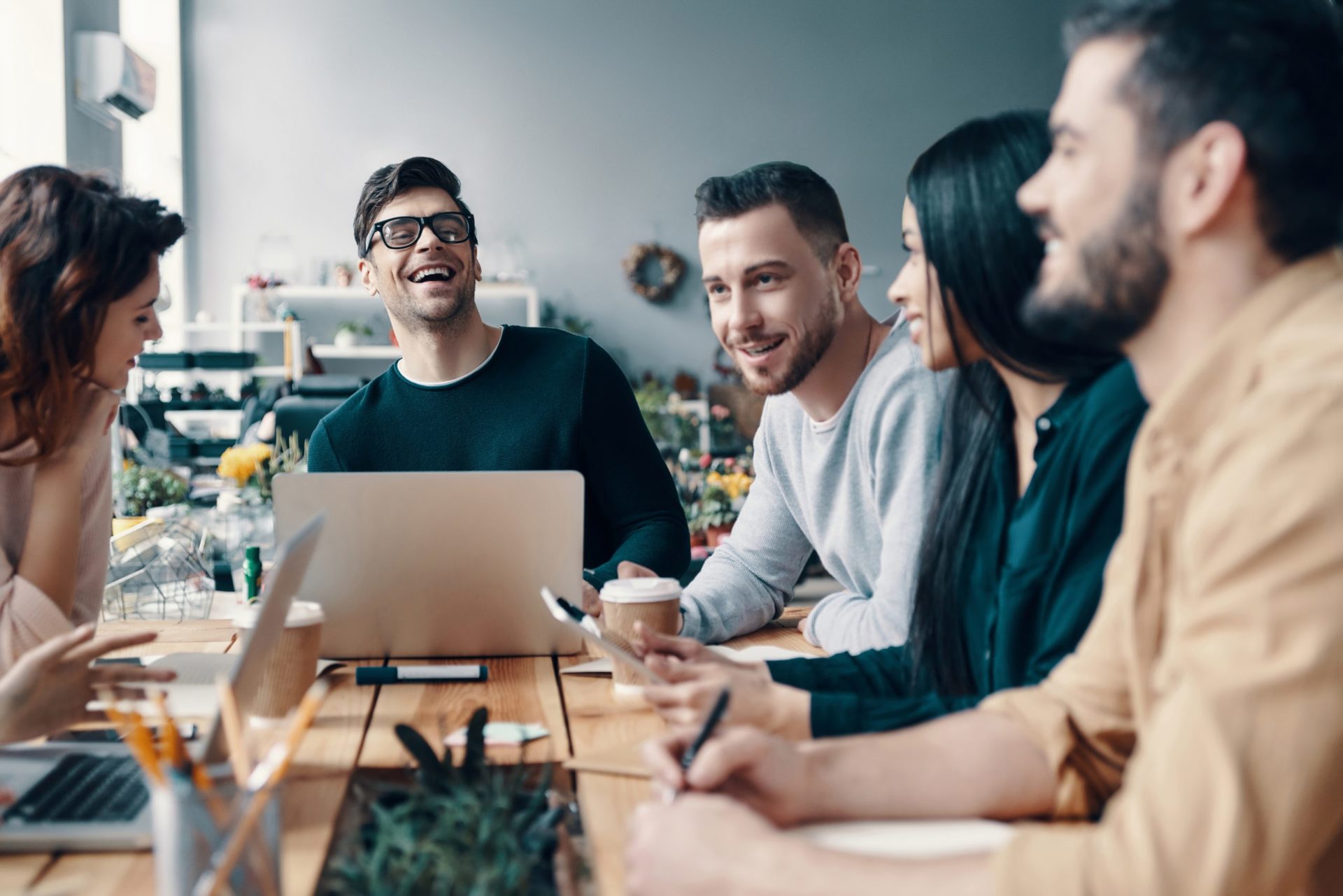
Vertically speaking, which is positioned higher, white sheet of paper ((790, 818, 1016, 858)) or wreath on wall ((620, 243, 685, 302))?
wreath on wall ((620, 243, 685, 302))

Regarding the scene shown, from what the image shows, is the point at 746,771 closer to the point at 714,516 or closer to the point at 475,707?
the point at 475,707

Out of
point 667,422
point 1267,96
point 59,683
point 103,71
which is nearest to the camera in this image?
point 1267,96

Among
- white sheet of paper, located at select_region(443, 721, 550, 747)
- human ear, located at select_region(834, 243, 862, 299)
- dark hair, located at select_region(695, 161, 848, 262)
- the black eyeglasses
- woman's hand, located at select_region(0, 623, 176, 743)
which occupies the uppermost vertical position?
dark hair, located at select_region(695, 161, 848, 262)

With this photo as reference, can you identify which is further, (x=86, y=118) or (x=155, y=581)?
(x=86, y=118)

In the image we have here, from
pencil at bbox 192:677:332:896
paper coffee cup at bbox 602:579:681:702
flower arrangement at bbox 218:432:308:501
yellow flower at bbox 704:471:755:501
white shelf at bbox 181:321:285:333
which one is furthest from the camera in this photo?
white shelf at bbox 181:321:285:333

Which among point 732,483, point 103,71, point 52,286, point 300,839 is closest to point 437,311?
point 52,286

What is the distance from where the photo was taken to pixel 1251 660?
0.64 meters

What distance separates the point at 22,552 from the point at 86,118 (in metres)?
4.53

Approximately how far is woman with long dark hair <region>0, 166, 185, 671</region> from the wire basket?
1.78 feet

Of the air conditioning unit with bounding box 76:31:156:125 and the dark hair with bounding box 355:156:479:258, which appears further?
the air conditioning unit with bounding box 76:31:156:125

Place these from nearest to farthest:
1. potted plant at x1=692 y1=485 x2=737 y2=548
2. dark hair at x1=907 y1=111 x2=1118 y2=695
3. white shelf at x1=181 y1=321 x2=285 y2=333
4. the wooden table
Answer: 1. the wooden table
2. dark hair at x1=907 y1=111 x2=1118 y2=695
3. potted plant at x1=692 y1=485 x2=737 y2=548
4. white shelf at x1=181 y1=321 x2=285 y2=333

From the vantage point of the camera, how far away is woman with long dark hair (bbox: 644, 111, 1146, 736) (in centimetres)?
108

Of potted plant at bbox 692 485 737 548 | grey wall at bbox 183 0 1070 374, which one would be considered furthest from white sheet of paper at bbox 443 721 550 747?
grey wall at bbox 183 0 1070 374

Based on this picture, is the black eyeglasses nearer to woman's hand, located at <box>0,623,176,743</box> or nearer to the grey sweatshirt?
the grey sweatshirt
